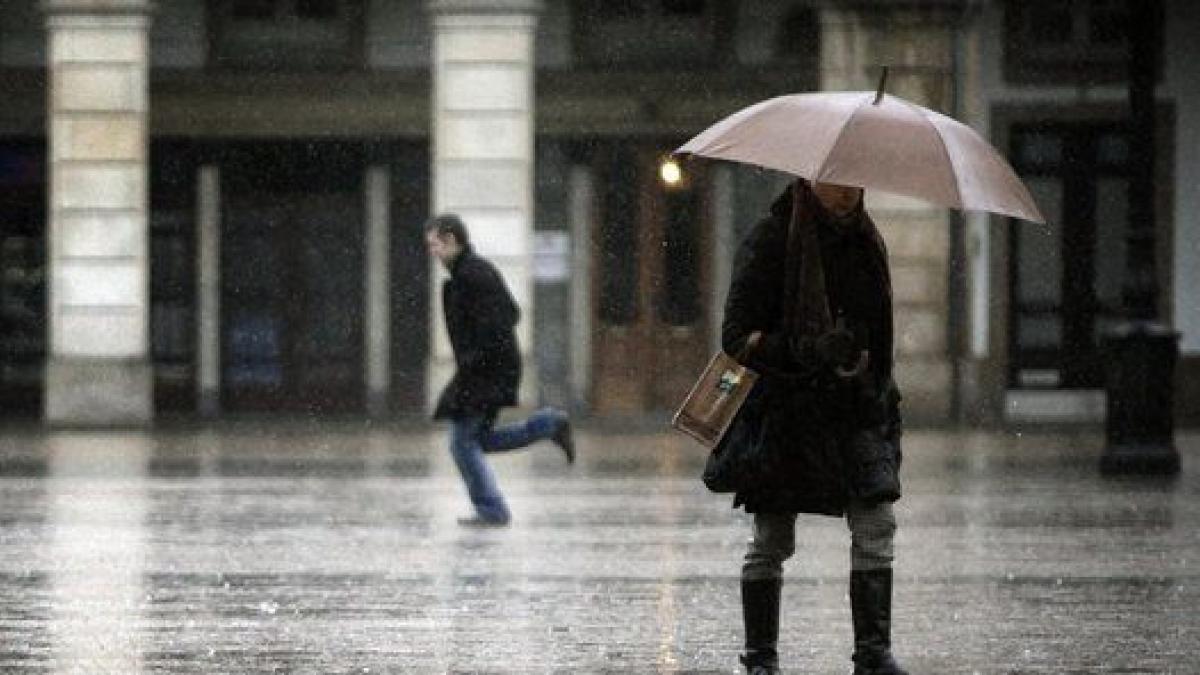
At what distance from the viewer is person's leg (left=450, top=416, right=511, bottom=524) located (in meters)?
16.1

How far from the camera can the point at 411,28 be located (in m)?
30.4

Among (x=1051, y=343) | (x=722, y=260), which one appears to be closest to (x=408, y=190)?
(x=722, y=260)

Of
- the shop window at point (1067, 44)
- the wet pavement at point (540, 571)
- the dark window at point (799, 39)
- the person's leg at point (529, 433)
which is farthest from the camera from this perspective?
the dark window at point (799, 39)

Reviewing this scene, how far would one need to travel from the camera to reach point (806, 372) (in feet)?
29.8

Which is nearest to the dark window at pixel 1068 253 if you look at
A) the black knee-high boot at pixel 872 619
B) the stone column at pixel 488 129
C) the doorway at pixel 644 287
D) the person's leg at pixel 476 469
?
the doorway at pixel 644 287

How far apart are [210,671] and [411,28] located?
21156 millimetres

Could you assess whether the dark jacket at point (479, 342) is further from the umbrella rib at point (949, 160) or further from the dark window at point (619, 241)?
the dark window at point (619, 241)

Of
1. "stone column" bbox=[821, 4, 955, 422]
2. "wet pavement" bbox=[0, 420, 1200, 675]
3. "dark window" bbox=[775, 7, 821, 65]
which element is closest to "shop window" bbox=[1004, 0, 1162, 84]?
"stone column" bbox=[821, 4, 955, 422]

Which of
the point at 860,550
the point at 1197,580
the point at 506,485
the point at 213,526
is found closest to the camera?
the point at 860,550

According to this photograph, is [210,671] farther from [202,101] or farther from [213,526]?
[202,101]

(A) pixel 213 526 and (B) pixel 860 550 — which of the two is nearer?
(B) pixel 860 550

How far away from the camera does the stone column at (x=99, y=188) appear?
28.2m

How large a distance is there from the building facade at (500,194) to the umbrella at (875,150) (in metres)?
19.1

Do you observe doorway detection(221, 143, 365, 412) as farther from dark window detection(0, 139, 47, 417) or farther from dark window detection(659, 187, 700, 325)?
dark window detection(659, 187, 700, 325)
